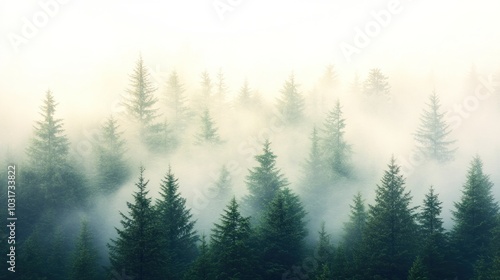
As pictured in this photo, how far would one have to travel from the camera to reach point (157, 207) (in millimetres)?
32625

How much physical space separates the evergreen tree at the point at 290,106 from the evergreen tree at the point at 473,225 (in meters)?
38.5

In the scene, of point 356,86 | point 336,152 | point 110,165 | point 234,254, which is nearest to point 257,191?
point 234,254

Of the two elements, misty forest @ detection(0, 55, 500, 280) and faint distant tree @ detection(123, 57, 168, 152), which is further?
faint distant tree @ detection(123, 57, 168, 152)

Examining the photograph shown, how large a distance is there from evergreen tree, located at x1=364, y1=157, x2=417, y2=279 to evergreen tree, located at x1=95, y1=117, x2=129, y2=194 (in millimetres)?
33065

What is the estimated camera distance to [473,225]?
32.8 meters

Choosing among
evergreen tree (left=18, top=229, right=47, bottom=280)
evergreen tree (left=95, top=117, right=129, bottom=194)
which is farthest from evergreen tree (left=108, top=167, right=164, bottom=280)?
evergreen tree (left=95, top=117, right=129, bottom=194)

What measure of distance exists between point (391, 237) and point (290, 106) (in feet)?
150

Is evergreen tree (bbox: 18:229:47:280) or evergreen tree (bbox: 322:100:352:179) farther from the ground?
evergreen tree (bbox: 322:100:352:179)

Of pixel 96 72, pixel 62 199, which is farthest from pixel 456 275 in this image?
pixel 96 72

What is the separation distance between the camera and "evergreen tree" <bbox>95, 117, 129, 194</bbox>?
50.4 m

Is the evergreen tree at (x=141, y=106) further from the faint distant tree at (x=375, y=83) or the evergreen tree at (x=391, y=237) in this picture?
the faint distant tree at (x=375, y=83)

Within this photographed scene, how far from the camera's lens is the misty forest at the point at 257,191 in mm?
27016

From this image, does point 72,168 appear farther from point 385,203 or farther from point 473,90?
point 473,90

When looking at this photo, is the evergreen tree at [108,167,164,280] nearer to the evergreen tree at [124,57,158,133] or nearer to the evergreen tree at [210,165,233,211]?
the evergreen tree at [210,165,233,211]
